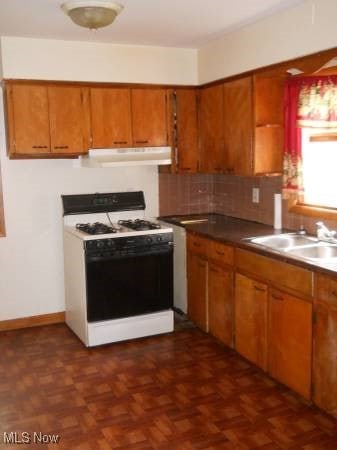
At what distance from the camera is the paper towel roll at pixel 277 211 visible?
398 centimetres

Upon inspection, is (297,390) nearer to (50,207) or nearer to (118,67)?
(50,207)

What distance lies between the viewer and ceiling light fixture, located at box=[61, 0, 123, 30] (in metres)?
2.85

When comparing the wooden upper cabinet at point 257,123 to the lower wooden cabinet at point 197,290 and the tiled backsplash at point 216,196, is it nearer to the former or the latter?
the tiled backsplash at point 216,196

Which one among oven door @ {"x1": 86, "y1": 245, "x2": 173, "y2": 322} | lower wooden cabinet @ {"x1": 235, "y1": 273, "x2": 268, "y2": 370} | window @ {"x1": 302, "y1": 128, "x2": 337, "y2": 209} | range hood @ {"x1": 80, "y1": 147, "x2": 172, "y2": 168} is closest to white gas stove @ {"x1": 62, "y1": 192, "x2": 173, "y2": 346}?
oven door @ {"x1": 86, "y1": 245, "x2": 173, "y2": 322}

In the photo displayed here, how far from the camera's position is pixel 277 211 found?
402 centimetres

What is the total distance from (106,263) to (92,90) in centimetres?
145

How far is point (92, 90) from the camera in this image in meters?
4.12

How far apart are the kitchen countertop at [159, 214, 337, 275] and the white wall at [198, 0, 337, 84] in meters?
1.27

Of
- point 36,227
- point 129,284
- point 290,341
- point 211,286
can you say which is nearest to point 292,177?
point 211,286

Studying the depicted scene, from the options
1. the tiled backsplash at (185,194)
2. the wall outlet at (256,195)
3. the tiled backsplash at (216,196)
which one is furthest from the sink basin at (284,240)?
the tiled backsplash at (185,194)

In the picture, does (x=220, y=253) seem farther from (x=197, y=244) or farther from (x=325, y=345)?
(x=325, y=345)

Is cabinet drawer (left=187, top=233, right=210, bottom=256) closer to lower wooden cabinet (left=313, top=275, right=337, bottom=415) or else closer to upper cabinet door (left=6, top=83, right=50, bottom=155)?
lower wooden cabinet (left=313, top=275, right=337, bottom=415)

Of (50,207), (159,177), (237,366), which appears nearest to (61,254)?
(50,207)

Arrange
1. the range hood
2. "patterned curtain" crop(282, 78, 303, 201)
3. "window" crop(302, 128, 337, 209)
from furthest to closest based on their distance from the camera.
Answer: the range hood → "patterned curtain" crop(282, 78, 303, 201) → "window" crop(302, 128, 337, 209)
